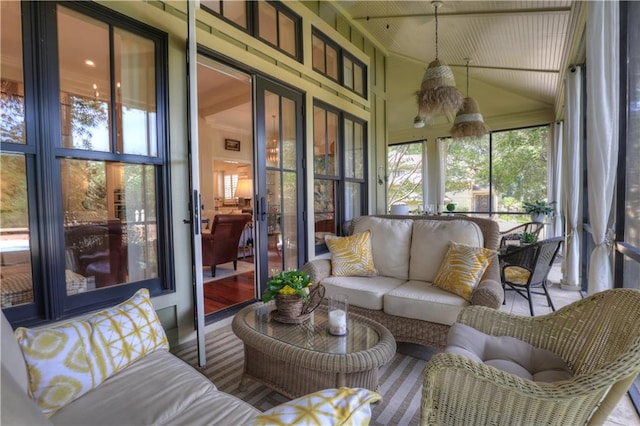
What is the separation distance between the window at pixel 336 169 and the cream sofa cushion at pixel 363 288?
148cm

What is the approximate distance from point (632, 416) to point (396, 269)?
1.72 m

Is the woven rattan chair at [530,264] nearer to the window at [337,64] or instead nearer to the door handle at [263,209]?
the door handle at [263,209]

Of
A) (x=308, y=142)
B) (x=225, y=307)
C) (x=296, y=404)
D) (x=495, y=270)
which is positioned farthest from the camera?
(x=308, y=142)

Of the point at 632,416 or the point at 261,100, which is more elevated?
the point at 261,100

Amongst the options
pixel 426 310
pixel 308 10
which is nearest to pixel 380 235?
pixel 426 310

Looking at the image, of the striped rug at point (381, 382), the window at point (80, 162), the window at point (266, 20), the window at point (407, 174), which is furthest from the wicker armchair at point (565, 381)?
the window at point (407, 174)

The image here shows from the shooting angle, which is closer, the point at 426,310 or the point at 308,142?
the point at 426,310

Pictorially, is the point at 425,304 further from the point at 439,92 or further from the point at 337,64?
the point at 337,64

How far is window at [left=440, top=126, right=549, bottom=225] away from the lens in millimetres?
6781

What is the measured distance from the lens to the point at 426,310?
225 cm

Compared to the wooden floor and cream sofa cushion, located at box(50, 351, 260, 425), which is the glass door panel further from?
cream sofa cushion, located at box(50, 351, 260, 425)

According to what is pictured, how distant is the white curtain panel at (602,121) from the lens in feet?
7.11

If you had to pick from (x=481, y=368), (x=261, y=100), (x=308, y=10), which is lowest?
(x=481, y=368)

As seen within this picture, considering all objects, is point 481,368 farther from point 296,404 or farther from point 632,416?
point 632,416
